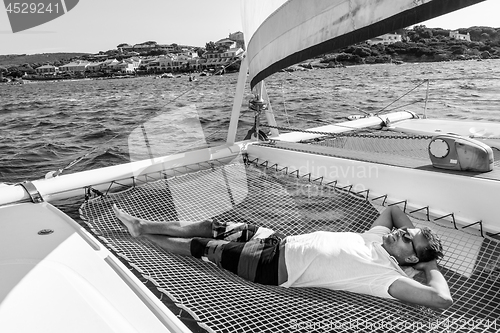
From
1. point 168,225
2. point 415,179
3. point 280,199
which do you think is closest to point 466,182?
point 415,179

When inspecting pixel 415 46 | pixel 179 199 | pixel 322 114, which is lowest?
pixel 322 114

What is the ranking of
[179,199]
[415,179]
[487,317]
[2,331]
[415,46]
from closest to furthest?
[2,331]
[487,317]
[415,179]
[179,199]
[415,46]

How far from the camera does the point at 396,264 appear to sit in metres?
1.97

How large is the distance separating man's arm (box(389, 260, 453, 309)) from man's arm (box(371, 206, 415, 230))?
0.46 meters

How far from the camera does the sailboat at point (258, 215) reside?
1486mm

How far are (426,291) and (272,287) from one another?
726 mm

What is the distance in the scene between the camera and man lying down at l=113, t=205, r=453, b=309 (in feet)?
6.03

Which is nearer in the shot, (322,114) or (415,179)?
(415,179)

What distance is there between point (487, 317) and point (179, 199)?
2.25m

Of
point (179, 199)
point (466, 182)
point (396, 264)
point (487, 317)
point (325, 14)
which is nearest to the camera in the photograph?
point (325, 14)

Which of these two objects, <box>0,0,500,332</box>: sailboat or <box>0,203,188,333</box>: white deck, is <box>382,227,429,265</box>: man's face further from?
<box>0,203,188,333</box>: white deck

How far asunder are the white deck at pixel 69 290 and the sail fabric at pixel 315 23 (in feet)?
3.82

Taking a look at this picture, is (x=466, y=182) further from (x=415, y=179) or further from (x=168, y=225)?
(x=168, y=225)

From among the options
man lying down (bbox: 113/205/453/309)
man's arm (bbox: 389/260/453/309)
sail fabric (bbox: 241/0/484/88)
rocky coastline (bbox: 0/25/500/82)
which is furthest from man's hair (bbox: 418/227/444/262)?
rocky coastline (bbox: 0/25/500/82)
